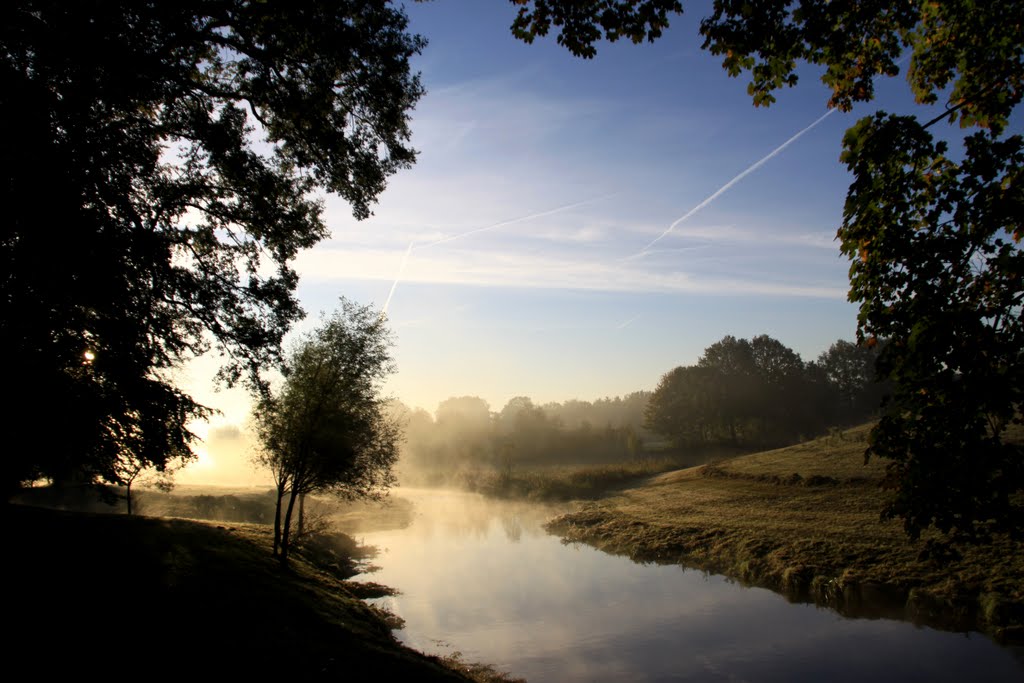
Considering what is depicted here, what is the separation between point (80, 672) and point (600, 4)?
13.6 m

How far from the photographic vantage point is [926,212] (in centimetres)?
666

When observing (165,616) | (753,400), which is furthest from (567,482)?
(165,616)

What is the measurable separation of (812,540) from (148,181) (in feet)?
106

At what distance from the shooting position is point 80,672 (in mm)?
8500

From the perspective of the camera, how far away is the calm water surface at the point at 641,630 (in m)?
15.9

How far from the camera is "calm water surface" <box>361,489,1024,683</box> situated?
15.9 m

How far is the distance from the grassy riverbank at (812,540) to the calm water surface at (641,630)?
145 centimetres

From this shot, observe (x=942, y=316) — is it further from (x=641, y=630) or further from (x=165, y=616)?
(x=641, y=630)

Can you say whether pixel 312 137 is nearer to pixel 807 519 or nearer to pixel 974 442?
pixel 974 442

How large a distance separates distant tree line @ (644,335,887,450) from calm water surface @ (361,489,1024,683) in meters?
63.8

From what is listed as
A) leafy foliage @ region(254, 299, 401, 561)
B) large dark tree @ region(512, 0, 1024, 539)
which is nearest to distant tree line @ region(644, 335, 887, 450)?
leafy foliage @ region(254, 299, 401, 561)

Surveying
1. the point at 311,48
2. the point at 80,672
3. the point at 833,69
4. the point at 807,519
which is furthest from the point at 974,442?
the point at 807,519

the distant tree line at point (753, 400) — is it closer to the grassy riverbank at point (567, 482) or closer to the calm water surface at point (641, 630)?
the grassy riverbank at point (567, 482)

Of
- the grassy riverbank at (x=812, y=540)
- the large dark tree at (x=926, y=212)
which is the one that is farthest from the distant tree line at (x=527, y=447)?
the large dark tree at (x=926, y=212)
